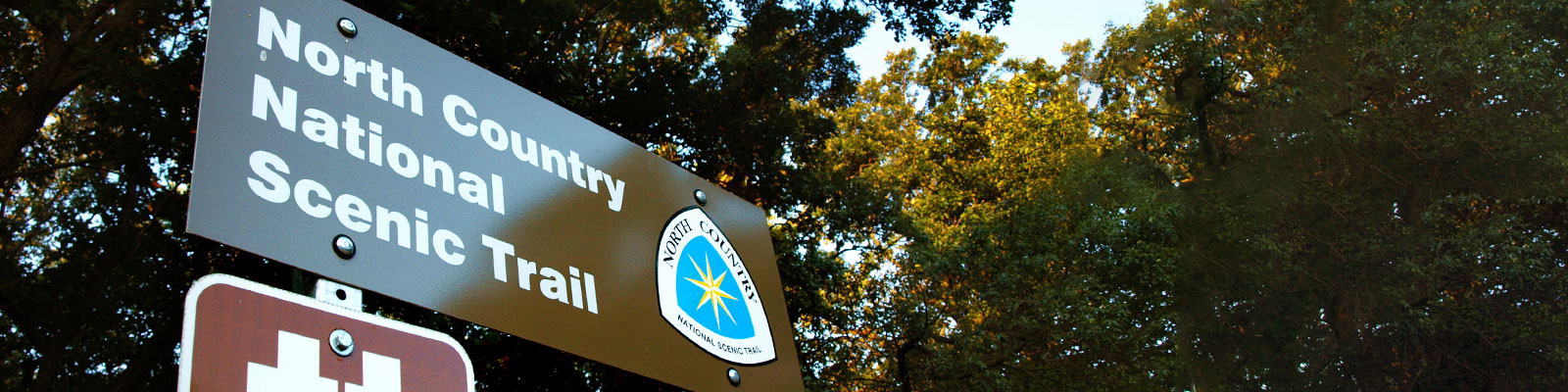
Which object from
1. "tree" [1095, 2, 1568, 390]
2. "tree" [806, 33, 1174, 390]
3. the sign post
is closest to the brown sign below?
the sign post

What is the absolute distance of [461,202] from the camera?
1.91 meters

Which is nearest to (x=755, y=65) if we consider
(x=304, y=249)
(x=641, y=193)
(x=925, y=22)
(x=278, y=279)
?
(x=925, y=22)

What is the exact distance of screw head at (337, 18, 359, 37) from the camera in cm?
196

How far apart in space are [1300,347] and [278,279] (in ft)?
45.7

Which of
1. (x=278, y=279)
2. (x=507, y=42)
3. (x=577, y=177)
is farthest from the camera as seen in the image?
(x=507, y=42)

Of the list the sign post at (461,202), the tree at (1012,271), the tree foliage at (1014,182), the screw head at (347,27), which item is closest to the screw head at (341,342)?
the sign post at (461,202)

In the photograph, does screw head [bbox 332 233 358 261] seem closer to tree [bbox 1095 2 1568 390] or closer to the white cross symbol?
the white cross symbol

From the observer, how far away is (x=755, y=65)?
10672 millimetres

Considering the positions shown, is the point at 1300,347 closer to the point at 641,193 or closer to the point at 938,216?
the point at 938,216

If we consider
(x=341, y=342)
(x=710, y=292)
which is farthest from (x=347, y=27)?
(x=710, y=292)

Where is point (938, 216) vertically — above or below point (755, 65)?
above

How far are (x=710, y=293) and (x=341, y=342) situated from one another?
1057 mm

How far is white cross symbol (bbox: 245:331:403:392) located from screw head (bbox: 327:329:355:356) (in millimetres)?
18

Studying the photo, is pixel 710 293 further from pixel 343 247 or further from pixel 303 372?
pixel 303 372
